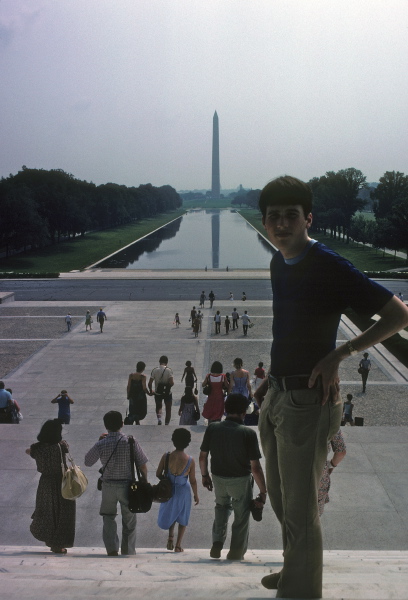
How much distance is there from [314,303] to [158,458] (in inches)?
235

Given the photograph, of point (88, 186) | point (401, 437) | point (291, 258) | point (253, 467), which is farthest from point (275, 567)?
point (88, 186)

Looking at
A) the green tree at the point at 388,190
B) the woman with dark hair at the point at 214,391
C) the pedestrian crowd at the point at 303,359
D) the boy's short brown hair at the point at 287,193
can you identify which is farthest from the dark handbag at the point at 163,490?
the green tree at the point at 388,190

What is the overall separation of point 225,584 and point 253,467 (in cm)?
129

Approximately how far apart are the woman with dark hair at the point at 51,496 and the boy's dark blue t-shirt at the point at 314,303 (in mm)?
2666

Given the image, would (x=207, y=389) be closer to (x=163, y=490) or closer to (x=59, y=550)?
(x=163, y=490)

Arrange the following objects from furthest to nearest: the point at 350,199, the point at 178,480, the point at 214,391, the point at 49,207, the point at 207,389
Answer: the point at 350,199 → the point at 49,207 → the point at 214,391 → the point at 207,389 → the point at 178,480

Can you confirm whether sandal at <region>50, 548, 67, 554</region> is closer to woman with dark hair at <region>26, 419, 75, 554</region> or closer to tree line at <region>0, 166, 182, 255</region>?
woman with dark hair at <region>26, 419, 75, 554</region>

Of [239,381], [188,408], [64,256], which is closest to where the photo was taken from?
[239,381]

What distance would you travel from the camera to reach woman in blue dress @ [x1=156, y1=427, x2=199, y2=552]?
16.5 ft

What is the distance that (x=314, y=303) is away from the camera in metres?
2.76

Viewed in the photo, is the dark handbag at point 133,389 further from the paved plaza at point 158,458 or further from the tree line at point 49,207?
the tree line at point 49,207

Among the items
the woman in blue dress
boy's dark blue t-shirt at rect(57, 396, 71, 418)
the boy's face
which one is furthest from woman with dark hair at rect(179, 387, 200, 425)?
the boy's face

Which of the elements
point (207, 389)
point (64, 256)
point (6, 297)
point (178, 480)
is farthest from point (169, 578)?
point (64, 256)

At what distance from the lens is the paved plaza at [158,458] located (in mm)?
3566
